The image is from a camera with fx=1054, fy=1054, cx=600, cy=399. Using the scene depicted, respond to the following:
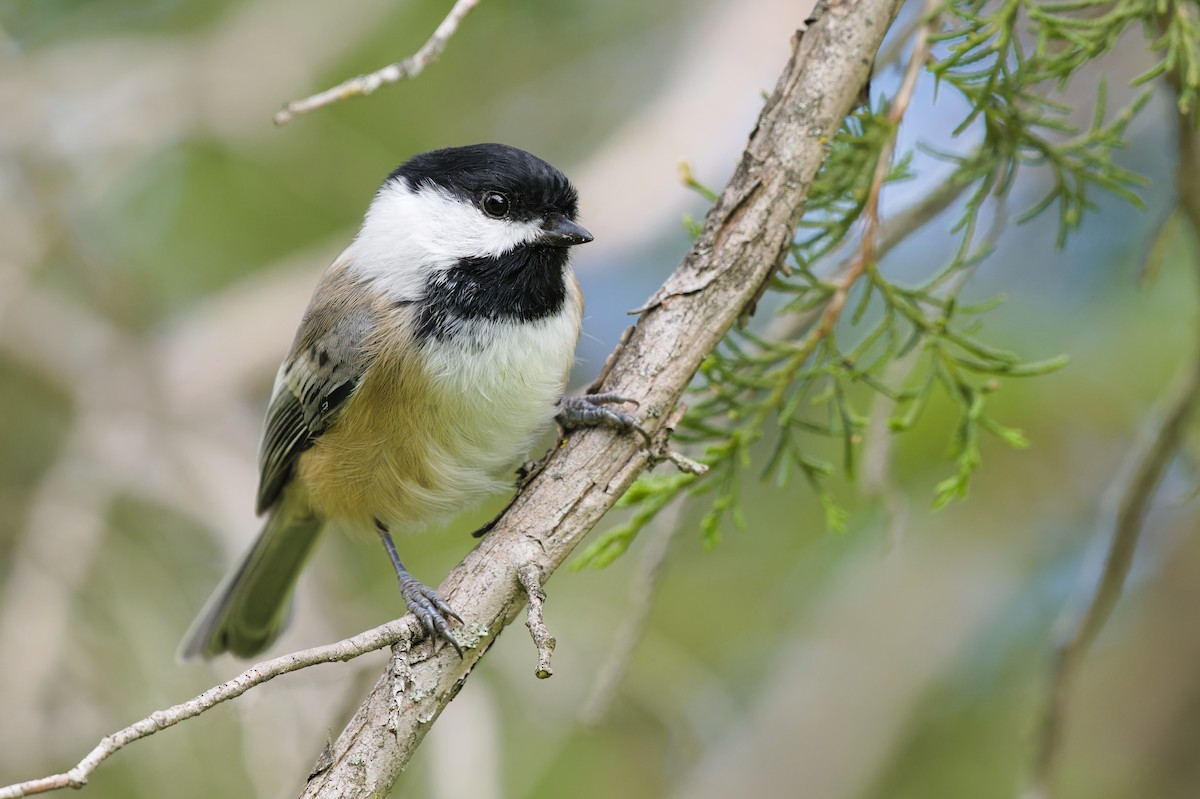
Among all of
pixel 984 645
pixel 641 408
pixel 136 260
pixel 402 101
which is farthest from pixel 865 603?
pixel 136 260

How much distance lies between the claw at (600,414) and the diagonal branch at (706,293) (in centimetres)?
2

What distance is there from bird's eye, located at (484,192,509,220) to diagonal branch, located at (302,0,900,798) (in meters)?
0.74

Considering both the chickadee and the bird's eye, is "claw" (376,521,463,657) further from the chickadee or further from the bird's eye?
the bird's eye

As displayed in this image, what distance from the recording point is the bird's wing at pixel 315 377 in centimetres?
245

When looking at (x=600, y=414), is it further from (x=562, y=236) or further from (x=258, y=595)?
(x=258, y=595)

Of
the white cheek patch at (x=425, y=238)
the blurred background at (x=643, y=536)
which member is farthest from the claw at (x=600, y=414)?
the blurred background at (x=643, y=536)

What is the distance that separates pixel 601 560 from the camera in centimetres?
215

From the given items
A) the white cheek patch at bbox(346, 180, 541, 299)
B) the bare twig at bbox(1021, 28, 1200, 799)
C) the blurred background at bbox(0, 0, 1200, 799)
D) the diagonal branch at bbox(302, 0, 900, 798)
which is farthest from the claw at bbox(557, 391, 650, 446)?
the blurred background at bbox(0, 0, 1200, 799)

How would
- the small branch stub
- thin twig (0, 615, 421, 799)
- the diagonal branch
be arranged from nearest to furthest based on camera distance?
thin twig (0, 615, 421, 799) → the small branch stub → the diagonal branch

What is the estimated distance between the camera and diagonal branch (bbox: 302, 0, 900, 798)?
1.71 m

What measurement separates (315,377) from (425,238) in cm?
45

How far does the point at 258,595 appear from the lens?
3.19 m

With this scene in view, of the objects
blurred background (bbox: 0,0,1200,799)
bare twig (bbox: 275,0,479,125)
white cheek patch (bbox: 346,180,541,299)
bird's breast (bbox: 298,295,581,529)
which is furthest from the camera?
blurred background (bbox: 0,0,1200,799)

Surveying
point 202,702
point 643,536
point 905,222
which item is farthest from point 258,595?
point 905,222
